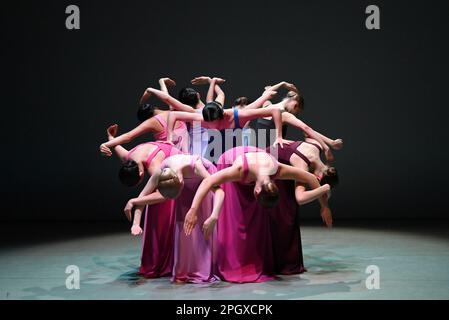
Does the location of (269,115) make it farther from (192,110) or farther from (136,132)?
(136,132)

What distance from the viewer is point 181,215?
4.11 meters

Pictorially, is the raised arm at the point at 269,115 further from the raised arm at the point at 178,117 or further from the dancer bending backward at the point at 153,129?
the dancer bending backward at the point at 153,129

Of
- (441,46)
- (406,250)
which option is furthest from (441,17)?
(406,250)

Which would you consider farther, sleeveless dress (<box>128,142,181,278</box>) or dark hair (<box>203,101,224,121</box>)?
sleeveless dress (<box>128,142,181,278</box>)

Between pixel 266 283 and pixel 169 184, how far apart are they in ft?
2.93

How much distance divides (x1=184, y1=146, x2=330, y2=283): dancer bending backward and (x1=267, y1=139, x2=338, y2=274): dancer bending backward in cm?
16

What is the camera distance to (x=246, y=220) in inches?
162

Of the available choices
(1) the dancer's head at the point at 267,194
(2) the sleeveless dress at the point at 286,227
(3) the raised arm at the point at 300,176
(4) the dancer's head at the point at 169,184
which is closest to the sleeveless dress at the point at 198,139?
(2) the sleeveless dress at the point at 286,227

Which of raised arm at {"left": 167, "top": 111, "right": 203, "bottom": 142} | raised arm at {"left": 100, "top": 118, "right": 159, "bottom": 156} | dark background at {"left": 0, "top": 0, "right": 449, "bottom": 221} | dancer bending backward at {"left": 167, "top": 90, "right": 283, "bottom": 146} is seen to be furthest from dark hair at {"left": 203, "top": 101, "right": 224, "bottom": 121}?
dark background at {"left": 0, "top": 0, "right": 449, "bottom": 221}

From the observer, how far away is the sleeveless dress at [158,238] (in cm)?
434

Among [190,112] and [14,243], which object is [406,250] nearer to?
[190,112]

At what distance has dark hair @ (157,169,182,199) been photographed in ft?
12.7

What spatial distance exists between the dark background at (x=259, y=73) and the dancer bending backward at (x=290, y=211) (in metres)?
2.89

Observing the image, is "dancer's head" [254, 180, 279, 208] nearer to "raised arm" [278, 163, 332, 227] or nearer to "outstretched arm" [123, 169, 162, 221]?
"raised arm" [278, 163, 332, 227]
